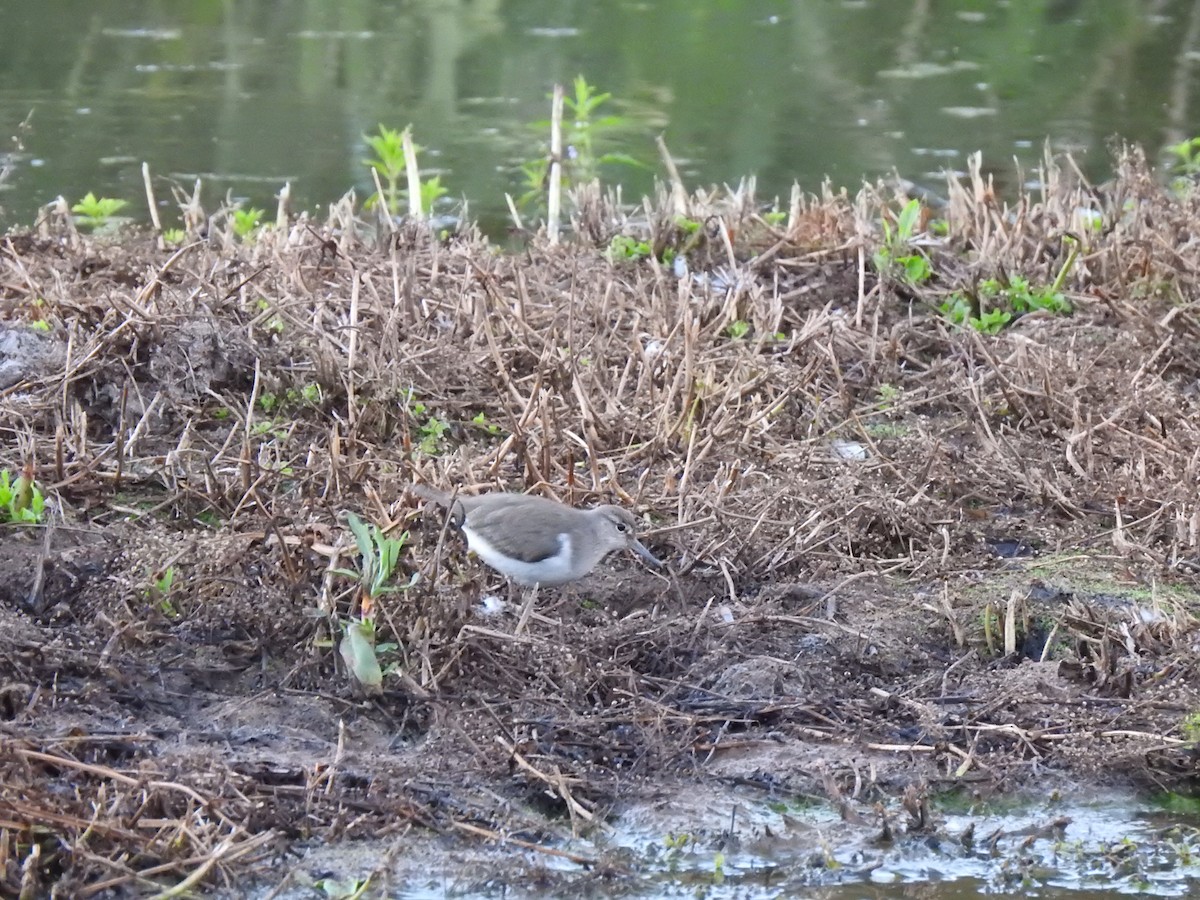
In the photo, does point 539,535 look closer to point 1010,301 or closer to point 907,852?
point 907,852

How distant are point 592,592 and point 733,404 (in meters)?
1.44

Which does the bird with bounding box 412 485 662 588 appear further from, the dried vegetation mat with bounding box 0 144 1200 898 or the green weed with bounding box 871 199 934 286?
the green weed with bounding box 871 199 934 286

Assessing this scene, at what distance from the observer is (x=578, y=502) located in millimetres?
5750

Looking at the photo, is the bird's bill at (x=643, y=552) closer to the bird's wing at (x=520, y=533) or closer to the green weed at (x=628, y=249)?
the bird's wing at (x=520, y=533)

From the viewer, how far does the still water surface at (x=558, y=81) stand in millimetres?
12422

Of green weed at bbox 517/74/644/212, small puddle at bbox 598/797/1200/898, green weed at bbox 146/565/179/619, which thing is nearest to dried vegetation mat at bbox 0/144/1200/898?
green weed at bbox 146/565/179/619

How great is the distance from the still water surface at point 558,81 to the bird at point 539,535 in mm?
6012

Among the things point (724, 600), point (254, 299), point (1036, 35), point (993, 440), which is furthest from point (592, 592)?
point (1036, 35)

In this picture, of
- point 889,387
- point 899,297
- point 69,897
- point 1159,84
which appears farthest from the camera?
point 1159,84

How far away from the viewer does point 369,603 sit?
455cm

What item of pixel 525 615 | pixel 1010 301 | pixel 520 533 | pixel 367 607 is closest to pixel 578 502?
pixel 520 533

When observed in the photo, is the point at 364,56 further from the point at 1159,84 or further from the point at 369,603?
the point at 369,603

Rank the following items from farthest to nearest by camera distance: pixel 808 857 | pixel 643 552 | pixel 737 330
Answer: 1. pixel 737 330
2. pixel 643 552
3. pixel 808 857

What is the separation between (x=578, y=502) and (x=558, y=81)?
413 inches
